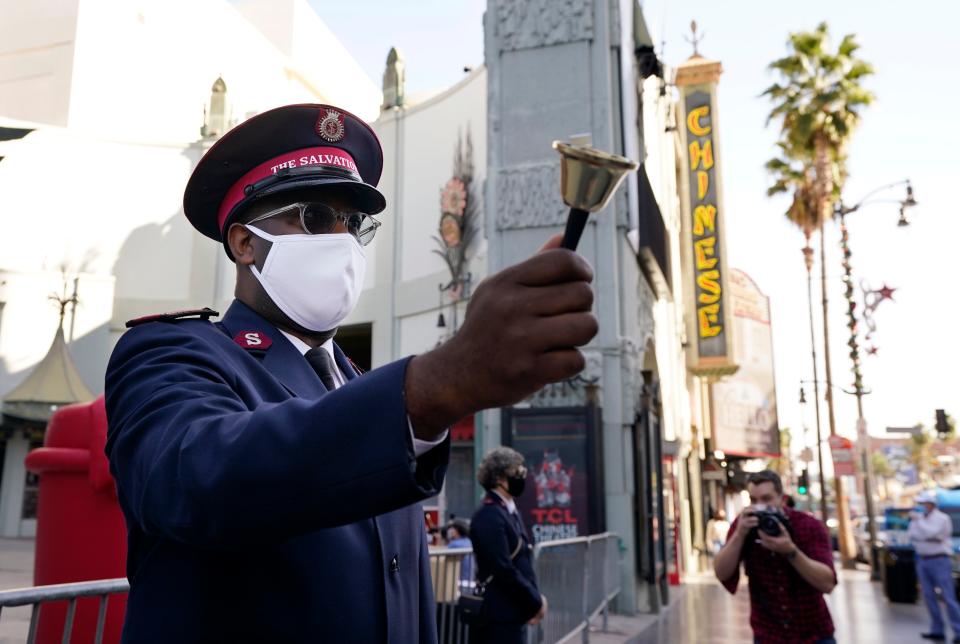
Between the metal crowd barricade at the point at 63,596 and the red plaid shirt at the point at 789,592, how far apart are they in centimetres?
348

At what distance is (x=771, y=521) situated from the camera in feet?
14.9

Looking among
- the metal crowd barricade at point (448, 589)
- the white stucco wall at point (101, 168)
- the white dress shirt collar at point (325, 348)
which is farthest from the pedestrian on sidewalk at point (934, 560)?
the white stucco wall at point (101, 168)

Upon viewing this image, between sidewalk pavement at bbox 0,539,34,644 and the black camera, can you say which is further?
the black camera

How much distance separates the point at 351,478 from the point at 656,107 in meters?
21.2

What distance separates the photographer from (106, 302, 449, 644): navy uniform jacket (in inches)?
38.2

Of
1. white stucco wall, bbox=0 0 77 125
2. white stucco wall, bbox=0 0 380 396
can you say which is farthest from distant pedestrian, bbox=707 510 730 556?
white stucco wall, bbox=0 0 77 125

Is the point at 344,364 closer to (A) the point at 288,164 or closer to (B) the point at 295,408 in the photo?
(A) the point at 288,164

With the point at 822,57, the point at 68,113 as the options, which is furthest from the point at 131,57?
the point at 822,57

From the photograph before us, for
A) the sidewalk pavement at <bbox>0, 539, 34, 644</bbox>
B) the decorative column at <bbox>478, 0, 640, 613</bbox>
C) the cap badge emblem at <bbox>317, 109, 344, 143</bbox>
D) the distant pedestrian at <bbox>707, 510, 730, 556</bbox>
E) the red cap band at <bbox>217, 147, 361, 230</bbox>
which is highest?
the decorative column at <bbox>478, 0, 640, 613</bbox>

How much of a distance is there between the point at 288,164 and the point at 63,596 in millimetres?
1821

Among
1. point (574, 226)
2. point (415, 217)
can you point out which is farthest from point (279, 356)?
point (415, 217)

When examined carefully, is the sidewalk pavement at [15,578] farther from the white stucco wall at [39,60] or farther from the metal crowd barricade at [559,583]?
the white stucco wall at [39,60]

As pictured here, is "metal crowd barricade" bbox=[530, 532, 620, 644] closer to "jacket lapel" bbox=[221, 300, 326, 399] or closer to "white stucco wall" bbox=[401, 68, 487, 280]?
"jacket lapel" bbox=[221, 300, 326, 399]

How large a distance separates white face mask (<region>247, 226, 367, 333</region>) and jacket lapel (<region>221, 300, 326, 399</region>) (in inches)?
2.4
